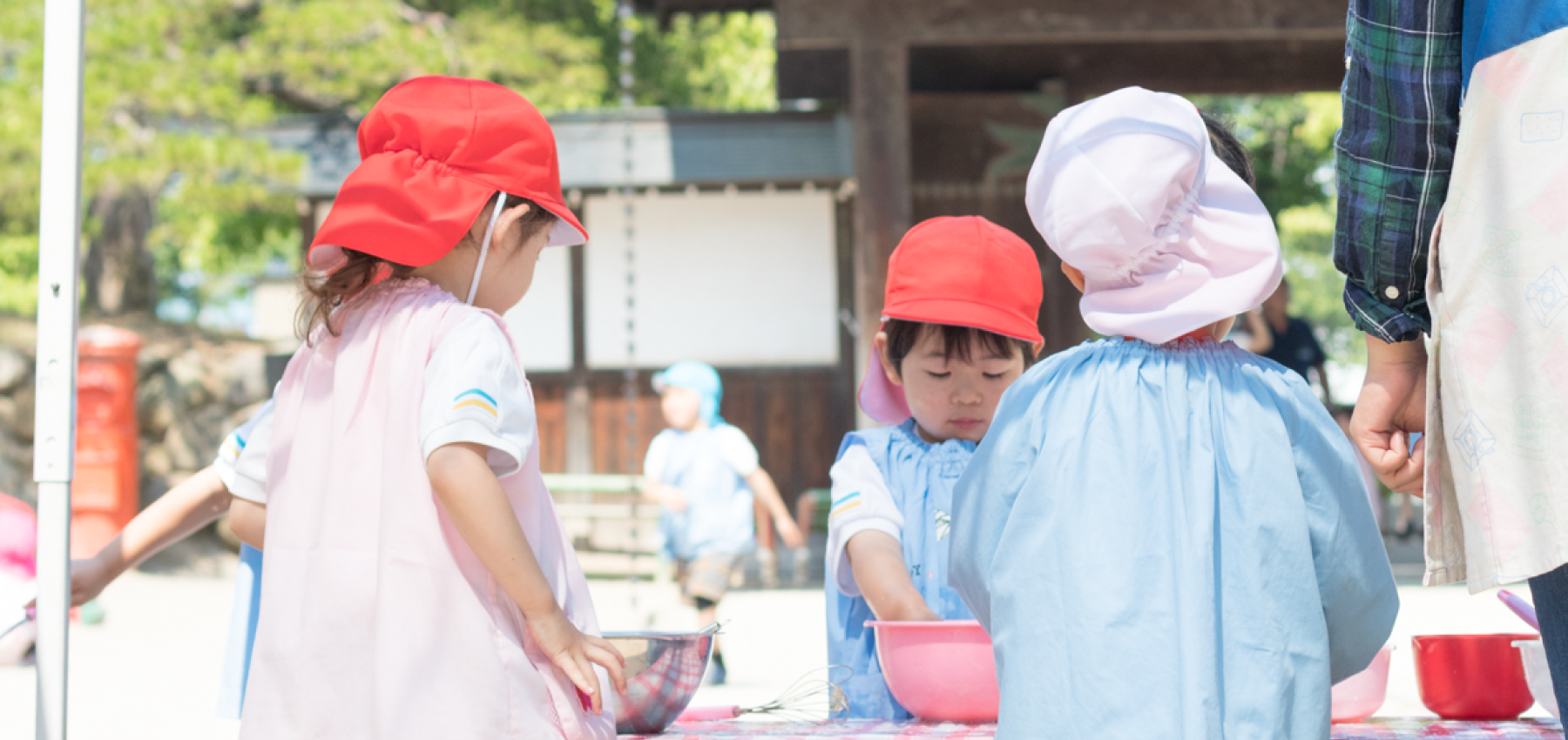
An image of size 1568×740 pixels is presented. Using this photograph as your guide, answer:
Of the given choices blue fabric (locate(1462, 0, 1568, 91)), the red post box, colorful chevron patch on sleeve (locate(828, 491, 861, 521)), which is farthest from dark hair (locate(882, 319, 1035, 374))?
the red post box

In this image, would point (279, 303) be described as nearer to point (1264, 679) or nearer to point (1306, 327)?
point (1306, 327)

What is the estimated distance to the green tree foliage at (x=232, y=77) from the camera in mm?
10047

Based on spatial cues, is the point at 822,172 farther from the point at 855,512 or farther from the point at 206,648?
the point at 855,512

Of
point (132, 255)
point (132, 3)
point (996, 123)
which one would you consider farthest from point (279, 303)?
point (996, 123)

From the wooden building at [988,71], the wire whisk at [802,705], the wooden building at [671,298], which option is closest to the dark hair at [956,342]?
the wire whisk at [802,705]

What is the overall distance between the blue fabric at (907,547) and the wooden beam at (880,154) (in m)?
4.23

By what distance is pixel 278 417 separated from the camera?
5.25 feet

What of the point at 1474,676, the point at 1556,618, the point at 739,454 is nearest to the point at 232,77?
the point at 739,454

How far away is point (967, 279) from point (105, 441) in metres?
8.92

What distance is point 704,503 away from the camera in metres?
6.28

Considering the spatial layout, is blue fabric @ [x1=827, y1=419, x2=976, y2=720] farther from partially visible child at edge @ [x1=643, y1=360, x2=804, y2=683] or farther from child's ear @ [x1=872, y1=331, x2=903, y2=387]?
partially visible child at edge @ [x1=643, y1=360, x2=804, y2=683]

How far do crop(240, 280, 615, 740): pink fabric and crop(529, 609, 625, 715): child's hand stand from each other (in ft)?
0.09

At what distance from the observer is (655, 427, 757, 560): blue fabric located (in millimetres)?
6168

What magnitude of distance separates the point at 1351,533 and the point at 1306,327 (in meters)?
6.75
